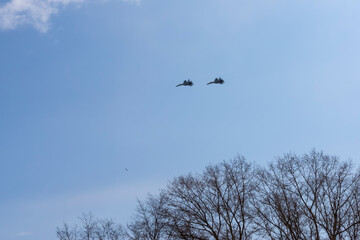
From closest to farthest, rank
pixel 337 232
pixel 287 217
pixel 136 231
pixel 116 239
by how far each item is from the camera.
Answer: pixel 337 232 < pixel 287 217 < pixel 136 231 < pixel 116 239

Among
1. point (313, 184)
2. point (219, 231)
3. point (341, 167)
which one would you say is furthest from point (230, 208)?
point (341, 167)

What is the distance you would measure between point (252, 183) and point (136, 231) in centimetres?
1402

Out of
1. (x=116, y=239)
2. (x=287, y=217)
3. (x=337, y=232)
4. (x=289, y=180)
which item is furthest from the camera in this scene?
(x=116, y=239)

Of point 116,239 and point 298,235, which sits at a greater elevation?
point 116,239

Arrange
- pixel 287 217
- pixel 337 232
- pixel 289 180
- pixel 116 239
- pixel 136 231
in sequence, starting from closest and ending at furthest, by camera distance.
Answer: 1. pixel 337 232
2. pixel 287 217
3. pixel 289 180
4. pixel 136 231
5. pixel 116 239

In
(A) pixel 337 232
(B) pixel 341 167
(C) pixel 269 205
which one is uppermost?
(B) pixel 341 167

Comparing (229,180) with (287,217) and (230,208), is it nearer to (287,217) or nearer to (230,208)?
(230,208)

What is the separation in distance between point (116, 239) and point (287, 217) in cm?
2126

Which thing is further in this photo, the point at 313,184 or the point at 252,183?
the point at 252,183

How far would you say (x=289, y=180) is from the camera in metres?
36.9

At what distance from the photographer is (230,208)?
37625 mm

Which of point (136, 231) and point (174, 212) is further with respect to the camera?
point (136, 231)

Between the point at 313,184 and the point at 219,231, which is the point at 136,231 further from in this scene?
the point at 313,184

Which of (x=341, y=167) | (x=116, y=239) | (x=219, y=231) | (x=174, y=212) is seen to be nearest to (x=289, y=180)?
(x=341, y=167)
